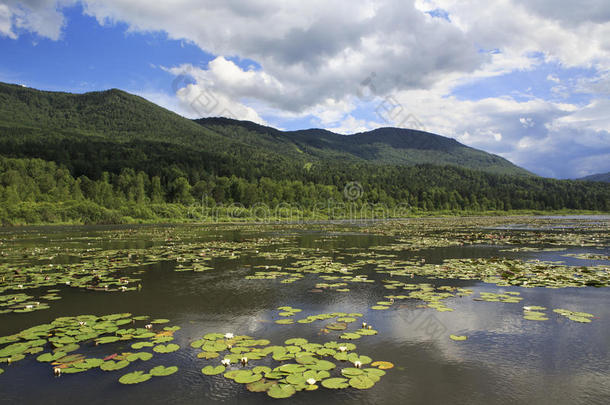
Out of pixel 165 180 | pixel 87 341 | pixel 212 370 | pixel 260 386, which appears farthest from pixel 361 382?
pixel 165 180

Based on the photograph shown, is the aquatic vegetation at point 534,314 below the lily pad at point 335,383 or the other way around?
below

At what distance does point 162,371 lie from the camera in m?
5.82

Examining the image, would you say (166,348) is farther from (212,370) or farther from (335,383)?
(335,383)

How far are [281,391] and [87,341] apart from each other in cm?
465

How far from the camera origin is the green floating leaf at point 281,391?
16.3ft

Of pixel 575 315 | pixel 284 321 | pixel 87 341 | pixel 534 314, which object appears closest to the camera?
pixel 87 341

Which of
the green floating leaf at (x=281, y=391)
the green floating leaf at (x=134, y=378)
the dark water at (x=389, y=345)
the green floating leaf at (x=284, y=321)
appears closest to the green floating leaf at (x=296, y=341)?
the dark water at (x=389, y=345)

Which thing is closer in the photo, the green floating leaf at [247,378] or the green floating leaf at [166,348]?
the green floating leaf at [247,378]

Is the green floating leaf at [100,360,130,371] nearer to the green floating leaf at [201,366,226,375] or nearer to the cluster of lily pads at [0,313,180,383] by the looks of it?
the cluster of lily pads at [0,313,180,383]

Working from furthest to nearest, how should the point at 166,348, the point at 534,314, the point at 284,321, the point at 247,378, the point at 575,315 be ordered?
the point at 534,314, the point at 575,315, the point at 284,321, the point at 166,348, the point at 247,378

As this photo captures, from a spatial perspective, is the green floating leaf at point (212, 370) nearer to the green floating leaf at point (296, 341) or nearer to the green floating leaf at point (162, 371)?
the green floating leaf at point (162, 371)

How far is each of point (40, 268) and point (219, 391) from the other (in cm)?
1440

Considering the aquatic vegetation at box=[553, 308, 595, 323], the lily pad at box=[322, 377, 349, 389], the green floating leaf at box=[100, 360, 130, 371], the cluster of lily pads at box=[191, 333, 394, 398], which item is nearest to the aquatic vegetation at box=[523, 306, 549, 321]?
the aquatic vegetation at box=[553, 308, 595, 323]

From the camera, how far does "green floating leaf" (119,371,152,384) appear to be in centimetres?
547
